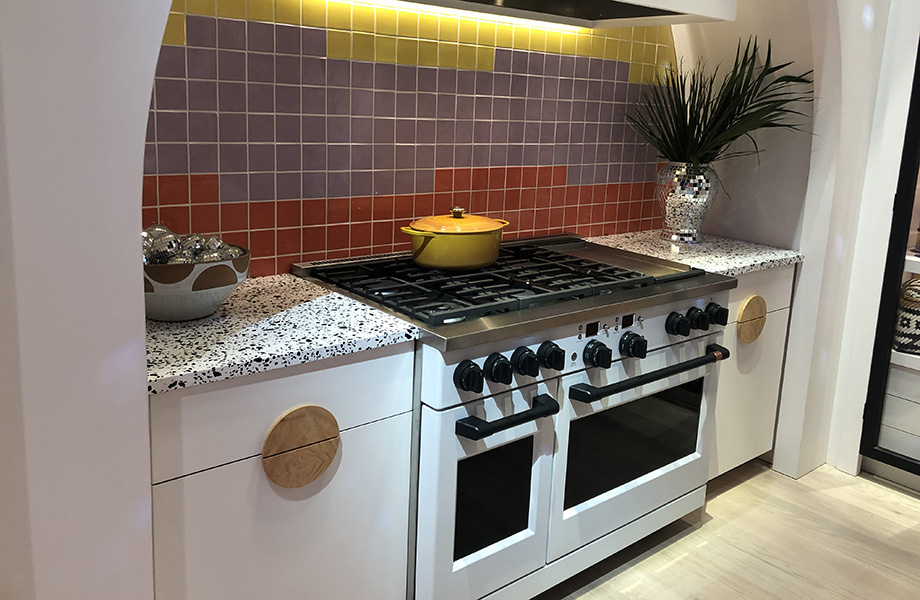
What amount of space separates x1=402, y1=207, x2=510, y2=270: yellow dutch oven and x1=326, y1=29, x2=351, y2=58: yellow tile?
491 mm

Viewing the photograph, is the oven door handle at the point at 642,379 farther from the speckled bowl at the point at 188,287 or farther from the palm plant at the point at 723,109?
the speckled bowl at the point at 188,287

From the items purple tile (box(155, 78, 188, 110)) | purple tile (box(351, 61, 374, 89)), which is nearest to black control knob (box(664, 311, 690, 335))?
purple tile (box(351, 61, 374, 89))

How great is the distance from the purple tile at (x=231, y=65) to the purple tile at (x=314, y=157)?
25 cm

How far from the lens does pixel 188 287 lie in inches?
61.8

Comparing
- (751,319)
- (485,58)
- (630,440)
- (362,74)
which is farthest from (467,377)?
(751,319)

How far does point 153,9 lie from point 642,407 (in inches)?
62.8

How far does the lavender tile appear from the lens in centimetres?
192

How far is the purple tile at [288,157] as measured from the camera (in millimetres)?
2035

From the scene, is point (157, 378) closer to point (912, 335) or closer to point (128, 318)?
point (128, 318)

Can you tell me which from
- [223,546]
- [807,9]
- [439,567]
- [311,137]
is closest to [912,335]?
[807,9]

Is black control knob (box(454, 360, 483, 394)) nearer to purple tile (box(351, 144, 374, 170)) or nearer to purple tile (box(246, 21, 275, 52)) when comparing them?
purple tile (box(351, 144, 374, 170))

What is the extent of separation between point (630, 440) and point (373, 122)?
115cm

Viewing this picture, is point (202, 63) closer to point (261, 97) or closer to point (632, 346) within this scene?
point (261, 97)

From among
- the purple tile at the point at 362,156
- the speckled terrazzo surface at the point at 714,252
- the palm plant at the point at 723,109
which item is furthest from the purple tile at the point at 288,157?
the palm plant at the point at 723,109
